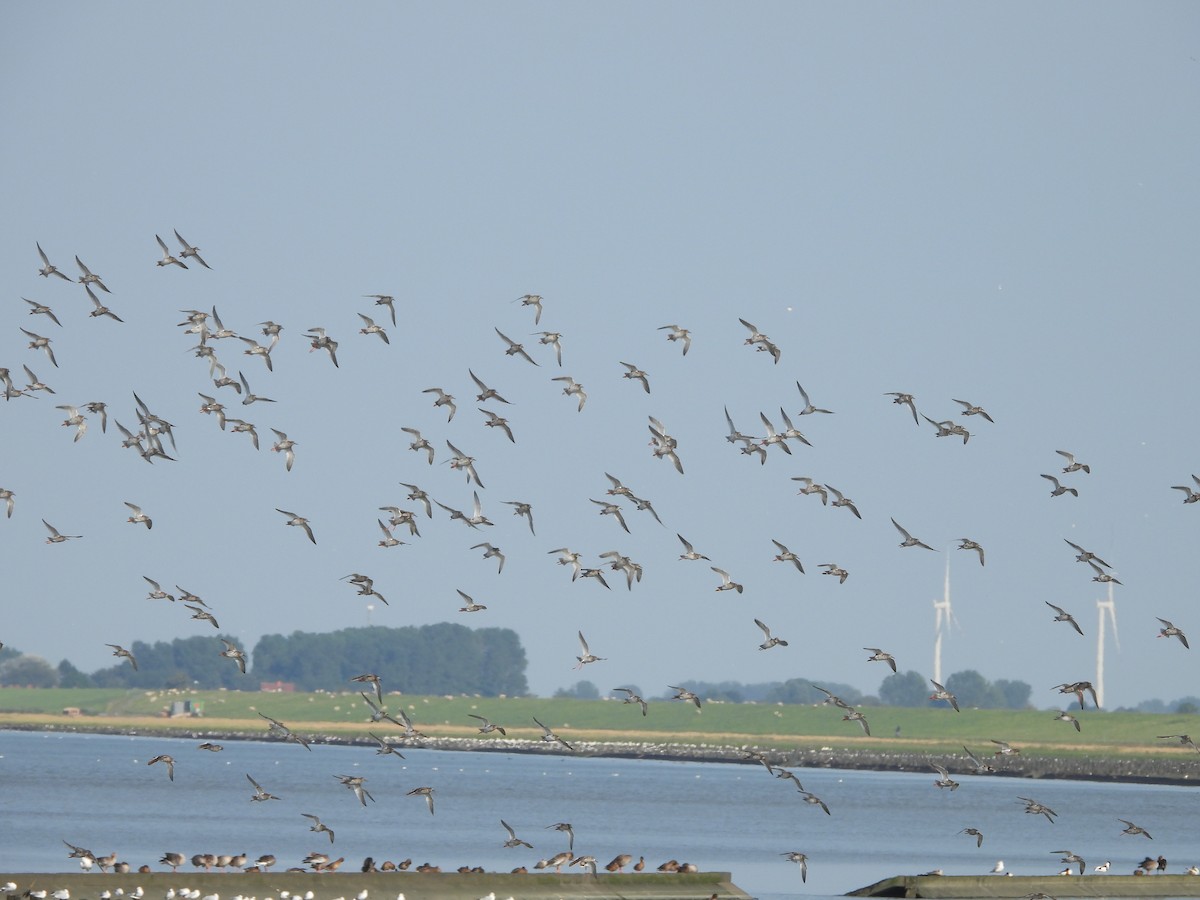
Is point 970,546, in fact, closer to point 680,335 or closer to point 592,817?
point 680,335

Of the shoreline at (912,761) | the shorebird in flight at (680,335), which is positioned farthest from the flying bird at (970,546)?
the shoreline at (912,761)

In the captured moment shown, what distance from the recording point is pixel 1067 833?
9119cm

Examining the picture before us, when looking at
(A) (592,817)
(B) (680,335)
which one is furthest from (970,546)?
(A) (592,817)

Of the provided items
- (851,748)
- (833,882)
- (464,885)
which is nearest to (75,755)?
(851,748)

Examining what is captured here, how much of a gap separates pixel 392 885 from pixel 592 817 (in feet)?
A: 162

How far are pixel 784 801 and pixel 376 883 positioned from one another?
248 feet

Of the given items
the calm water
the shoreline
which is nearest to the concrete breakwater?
the calm water

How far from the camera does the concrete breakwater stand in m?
41.4

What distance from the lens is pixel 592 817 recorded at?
9394cm

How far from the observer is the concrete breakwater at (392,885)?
41.4 m

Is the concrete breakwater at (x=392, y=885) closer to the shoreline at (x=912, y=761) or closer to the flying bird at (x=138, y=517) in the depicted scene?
the flying bird at (x=138, y=517)

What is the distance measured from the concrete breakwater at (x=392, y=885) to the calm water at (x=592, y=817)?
25.8 ft

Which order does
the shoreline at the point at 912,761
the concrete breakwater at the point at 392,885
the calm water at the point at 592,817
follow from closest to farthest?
the concrete breakwater at the point at 392,885, the calm water at the point at 592,817, the shoreline at the point at 912,761

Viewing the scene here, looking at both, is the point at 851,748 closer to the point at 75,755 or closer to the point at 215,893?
the point at 75,755
